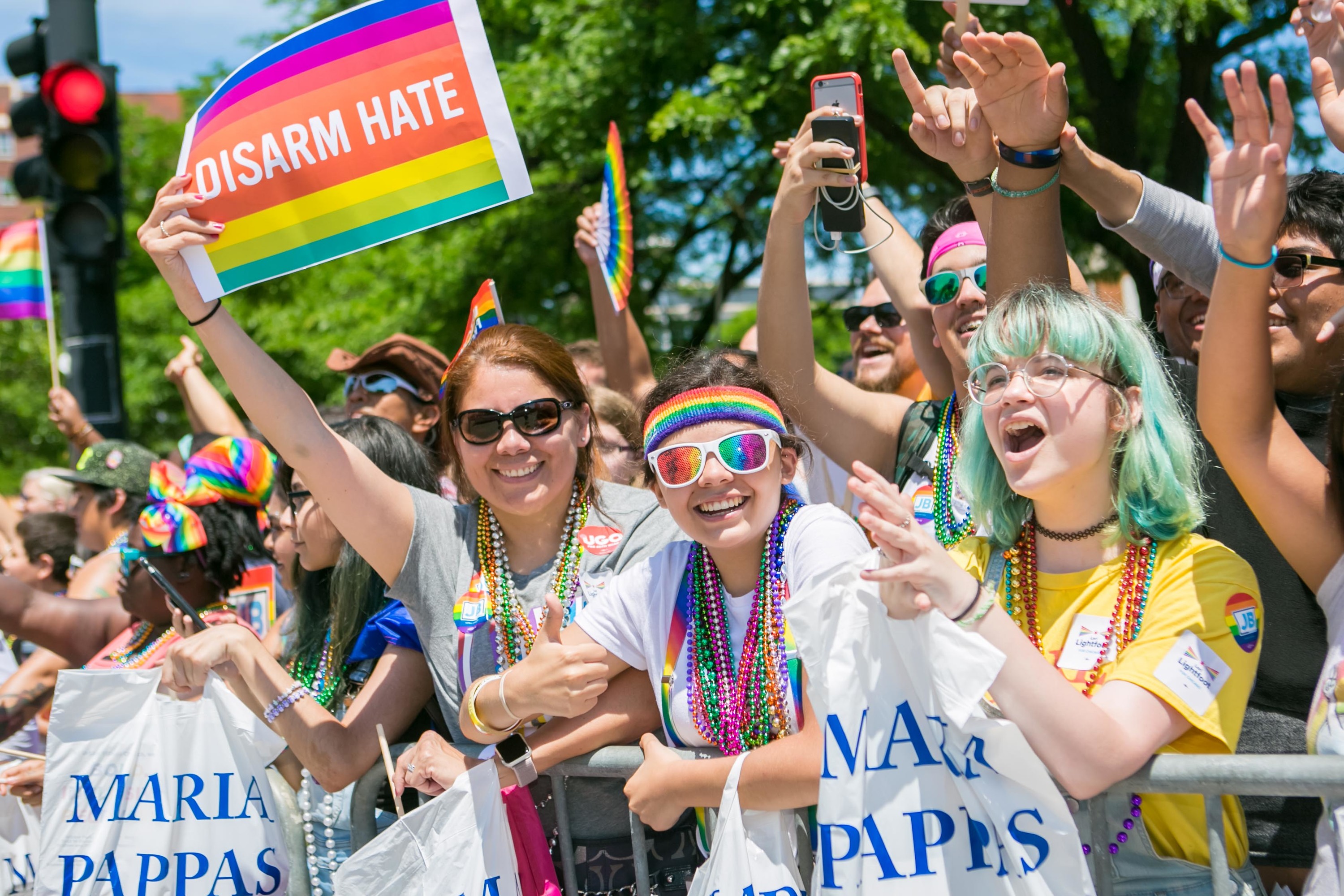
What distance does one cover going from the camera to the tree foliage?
7797 mm

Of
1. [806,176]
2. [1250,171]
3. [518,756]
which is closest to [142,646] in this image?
[518,756]

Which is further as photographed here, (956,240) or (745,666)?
(956,240)

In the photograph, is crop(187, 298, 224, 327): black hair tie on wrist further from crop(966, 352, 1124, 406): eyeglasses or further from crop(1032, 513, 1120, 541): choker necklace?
crop(1032, 513, 1120, 541): choker necklace

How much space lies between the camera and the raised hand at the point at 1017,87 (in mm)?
2629

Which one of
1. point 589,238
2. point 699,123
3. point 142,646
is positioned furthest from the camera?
point 699,123

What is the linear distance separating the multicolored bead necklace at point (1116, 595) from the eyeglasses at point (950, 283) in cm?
96

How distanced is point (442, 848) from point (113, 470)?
142 inches

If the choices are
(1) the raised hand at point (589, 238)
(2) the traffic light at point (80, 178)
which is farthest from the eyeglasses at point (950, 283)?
(2) the traffic light at point (80, 178)

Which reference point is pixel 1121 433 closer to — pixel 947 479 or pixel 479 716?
pixel 947 479

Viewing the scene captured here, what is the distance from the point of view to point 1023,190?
281 cm

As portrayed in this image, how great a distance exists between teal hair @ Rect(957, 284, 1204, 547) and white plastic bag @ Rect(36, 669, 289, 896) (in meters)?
1.93

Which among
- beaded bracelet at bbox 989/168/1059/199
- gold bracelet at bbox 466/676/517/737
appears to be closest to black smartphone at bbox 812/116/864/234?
beaded bracelet at bbox 989/168/1059/199

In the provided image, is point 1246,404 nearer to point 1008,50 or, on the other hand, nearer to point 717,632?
point 1008,50

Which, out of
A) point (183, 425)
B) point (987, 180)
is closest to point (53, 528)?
point (987, 180)
